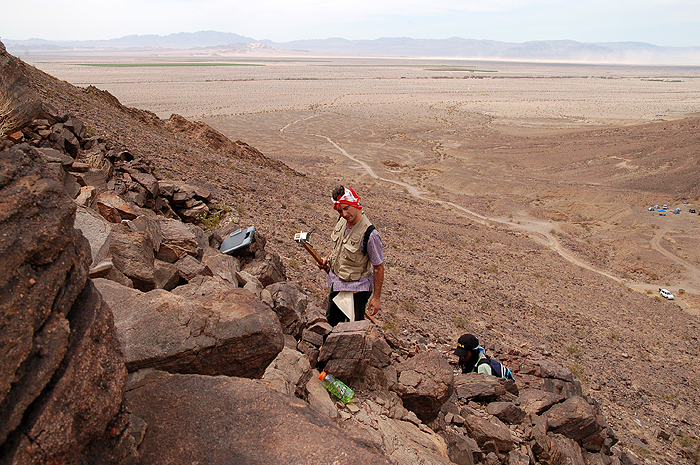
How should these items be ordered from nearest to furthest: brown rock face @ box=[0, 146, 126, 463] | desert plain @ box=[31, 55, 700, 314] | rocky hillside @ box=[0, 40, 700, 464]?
brown rock face @ box=[0, 146, 126, 463] → rocky hillside @ box=[0, 40, 700, 464] → desert plain @ box=[31, 55, 700, 314]

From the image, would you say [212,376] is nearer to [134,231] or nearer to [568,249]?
[134,231]

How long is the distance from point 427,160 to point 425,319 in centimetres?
2273

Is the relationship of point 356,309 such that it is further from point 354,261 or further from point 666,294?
point 666,294

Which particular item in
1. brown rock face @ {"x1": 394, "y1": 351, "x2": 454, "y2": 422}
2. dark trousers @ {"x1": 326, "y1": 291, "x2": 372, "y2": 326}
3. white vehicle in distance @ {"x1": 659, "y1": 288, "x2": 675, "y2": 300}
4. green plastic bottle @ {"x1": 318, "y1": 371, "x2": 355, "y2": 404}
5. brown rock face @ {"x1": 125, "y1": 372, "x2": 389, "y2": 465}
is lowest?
white vehicle in distance @ {"x1": 659, "y1": 288, "x2": 675, "y2": 300}

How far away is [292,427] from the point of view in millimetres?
2539

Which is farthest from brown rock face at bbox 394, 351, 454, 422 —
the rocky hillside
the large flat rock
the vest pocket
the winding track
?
the winding track

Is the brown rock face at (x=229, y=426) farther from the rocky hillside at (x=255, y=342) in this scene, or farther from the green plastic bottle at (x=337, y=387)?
the green plastic bottle at (x=337, y=387)

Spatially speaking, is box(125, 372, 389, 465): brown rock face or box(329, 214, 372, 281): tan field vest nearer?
box(125, 372, 389, 465): brown rock face

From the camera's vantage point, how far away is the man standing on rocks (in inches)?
175

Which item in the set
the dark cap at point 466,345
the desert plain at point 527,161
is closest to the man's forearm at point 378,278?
the dark cap at point 466,345

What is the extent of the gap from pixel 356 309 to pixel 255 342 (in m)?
1.77

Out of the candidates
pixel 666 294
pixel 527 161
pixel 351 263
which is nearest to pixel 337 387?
pixel 351 263

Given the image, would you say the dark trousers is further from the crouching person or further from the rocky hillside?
the crouching person

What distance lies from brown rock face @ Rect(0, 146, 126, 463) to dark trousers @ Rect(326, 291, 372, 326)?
2.88 metres
